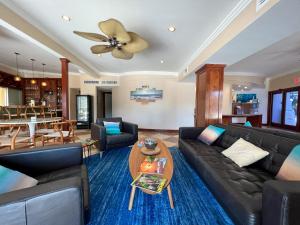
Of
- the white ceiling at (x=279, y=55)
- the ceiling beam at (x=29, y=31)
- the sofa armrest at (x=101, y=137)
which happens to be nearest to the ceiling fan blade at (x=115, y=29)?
the ceiling beam at (x=29, y=31)

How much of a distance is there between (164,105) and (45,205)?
19.6 feet

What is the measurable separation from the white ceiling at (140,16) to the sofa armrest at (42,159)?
6.90ft

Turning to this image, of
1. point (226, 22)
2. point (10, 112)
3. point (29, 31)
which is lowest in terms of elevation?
point (10, 112)

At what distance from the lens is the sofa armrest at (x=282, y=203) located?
0.86 meters

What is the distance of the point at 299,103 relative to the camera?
6.34m

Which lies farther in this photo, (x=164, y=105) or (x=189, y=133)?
(x=164, y=105)

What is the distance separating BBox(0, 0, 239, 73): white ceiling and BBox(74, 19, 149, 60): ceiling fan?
0.39 m

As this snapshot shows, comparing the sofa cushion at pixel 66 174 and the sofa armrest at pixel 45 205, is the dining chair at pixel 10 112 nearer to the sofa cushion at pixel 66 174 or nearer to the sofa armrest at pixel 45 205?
the sofa cushion at pixel 66 174

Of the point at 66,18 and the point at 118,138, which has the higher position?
the point at 66,18

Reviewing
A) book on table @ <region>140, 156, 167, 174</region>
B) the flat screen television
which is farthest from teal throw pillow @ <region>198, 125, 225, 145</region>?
the flat screen television

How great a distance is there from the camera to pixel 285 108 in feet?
23.4

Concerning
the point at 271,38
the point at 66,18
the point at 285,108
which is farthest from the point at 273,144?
the point at 285,108

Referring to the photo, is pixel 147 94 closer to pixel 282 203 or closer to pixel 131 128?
pixel 131 128

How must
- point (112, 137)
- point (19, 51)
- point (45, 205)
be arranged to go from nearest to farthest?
point (45, 205) → point (112, 137) → point (19, 51)
